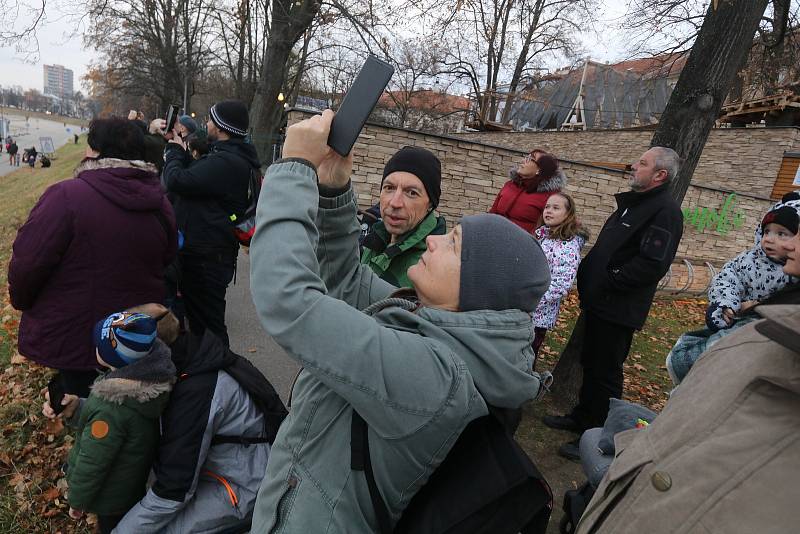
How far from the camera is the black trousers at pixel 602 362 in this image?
3.43 meters

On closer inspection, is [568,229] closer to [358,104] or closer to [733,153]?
[358,104]

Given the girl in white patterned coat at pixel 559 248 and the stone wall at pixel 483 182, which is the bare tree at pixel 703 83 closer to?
the girl in white patterned coat at pixel 559 248

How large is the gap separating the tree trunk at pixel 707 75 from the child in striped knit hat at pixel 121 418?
13.4ft

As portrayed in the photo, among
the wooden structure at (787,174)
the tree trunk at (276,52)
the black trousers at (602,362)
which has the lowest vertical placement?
the black trousers at (602,362)

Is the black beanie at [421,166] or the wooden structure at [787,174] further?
the wooden structure at [787,174]

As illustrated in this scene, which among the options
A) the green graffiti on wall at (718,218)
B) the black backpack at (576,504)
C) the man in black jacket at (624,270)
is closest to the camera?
the black backpack at (576,504)

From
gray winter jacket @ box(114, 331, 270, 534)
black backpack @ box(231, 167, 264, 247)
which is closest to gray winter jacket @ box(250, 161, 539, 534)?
gray winter jacket @ box(114, 331, 270, 534)

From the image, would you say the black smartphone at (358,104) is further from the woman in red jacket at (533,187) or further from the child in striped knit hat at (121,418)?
the woman in red jacket at (533,187)

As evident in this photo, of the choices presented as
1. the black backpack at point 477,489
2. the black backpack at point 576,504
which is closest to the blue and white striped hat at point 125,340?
the black backpack at point 477,489

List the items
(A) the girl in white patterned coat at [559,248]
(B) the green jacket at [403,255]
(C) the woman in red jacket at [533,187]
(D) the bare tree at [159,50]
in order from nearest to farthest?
(B) the green jacket at [403,255], (A) the girl in white patterned coat at [559,248], (C) the woman in red jacket at [533,187], (D) the bare tree at [159,50]

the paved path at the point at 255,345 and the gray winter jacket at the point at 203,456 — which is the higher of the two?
the gray winter jacket at the point at 203,456

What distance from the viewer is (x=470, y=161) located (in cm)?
841

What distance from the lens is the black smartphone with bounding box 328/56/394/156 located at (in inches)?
42.7

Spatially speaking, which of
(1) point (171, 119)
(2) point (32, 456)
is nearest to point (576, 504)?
(2) point (32, 456)
